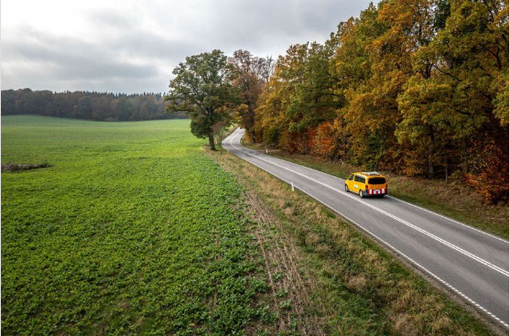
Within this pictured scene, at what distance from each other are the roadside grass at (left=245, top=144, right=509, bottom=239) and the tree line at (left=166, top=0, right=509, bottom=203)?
785 millimetres

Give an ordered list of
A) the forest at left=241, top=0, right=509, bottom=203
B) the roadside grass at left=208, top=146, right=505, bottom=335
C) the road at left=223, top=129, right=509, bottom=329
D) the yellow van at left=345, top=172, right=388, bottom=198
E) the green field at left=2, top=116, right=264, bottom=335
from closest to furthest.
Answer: the roadside grass at left=208, top=146, right=505, bottom=335 → the green field at left=2, top=116, right=264, bottom=335 → the road at left=223, top=129, right=509, bottom=329 → the forest at left=241, top=0, right=509, bottom=203 → the yellow van at left=345, top=172, right=388, bottom=198

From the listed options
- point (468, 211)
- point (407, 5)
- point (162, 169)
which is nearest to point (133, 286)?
point (468, 211)

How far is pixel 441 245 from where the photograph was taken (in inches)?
466

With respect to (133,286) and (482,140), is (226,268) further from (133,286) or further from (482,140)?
(482,140)

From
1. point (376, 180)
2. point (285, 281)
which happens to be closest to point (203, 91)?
point (376, 180)

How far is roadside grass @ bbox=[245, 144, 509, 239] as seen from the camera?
13883 millimetres

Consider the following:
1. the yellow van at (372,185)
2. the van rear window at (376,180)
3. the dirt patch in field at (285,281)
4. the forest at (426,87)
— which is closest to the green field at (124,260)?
the dirt patch in field at (285,281)

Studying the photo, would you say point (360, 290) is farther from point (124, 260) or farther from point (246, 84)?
point (246, 84)

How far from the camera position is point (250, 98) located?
4806cm

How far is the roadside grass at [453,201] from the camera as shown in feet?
45.5

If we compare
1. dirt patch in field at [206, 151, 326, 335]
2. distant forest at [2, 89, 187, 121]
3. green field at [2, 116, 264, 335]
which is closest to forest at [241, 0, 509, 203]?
dirt patch in field at [206, 151, 326, 335]

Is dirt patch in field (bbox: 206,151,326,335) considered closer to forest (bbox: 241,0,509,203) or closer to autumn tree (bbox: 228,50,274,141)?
forest (bbox: 241,0,509,203)

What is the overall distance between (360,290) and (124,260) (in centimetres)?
908

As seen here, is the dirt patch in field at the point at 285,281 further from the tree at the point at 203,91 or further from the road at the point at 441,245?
the tree at the point at 203,91
